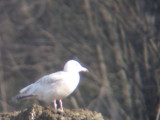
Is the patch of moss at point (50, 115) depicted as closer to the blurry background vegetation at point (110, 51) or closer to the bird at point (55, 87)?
the bird at point (55, 87)

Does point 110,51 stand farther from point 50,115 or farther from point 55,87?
point 50,115

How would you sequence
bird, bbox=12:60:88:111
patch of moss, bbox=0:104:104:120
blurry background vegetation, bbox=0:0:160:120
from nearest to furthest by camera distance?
patch of moss, bbox=0:104:104:120
bird, bbox=12:60:88:111
blurry background vegetation, bbox=0:0:160:120

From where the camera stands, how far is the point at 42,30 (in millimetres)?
17828

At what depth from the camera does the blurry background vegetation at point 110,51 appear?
53.2 ft

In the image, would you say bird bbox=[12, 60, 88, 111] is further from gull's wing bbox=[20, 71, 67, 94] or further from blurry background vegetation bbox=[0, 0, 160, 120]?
blurry background vegetation bbox=[0, 0, 160, 120]

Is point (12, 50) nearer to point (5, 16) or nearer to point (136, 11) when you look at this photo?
point (5, 16)

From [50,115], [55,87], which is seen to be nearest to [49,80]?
[55,87]

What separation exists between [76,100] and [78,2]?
258 centimetres

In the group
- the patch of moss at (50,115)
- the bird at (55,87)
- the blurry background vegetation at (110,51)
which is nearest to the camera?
the patch of moss at (50,115)

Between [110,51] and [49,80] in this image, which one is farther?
[110,51]

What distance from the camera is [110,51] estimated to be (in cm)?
1662

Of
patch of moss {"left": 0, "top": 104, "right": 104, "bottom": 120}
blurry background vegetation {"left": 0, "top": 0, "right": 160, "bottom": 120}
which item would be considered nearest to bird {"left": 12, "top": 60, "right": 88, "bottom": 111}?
patch of moss {"left": 0, "top": 104, "right": 104, "bottom": 120}

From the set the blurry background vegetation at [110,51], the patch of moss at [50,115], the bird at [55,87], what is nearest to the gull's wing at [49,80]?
the bird at [55,87]

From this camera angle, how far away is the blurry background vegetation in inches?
639
